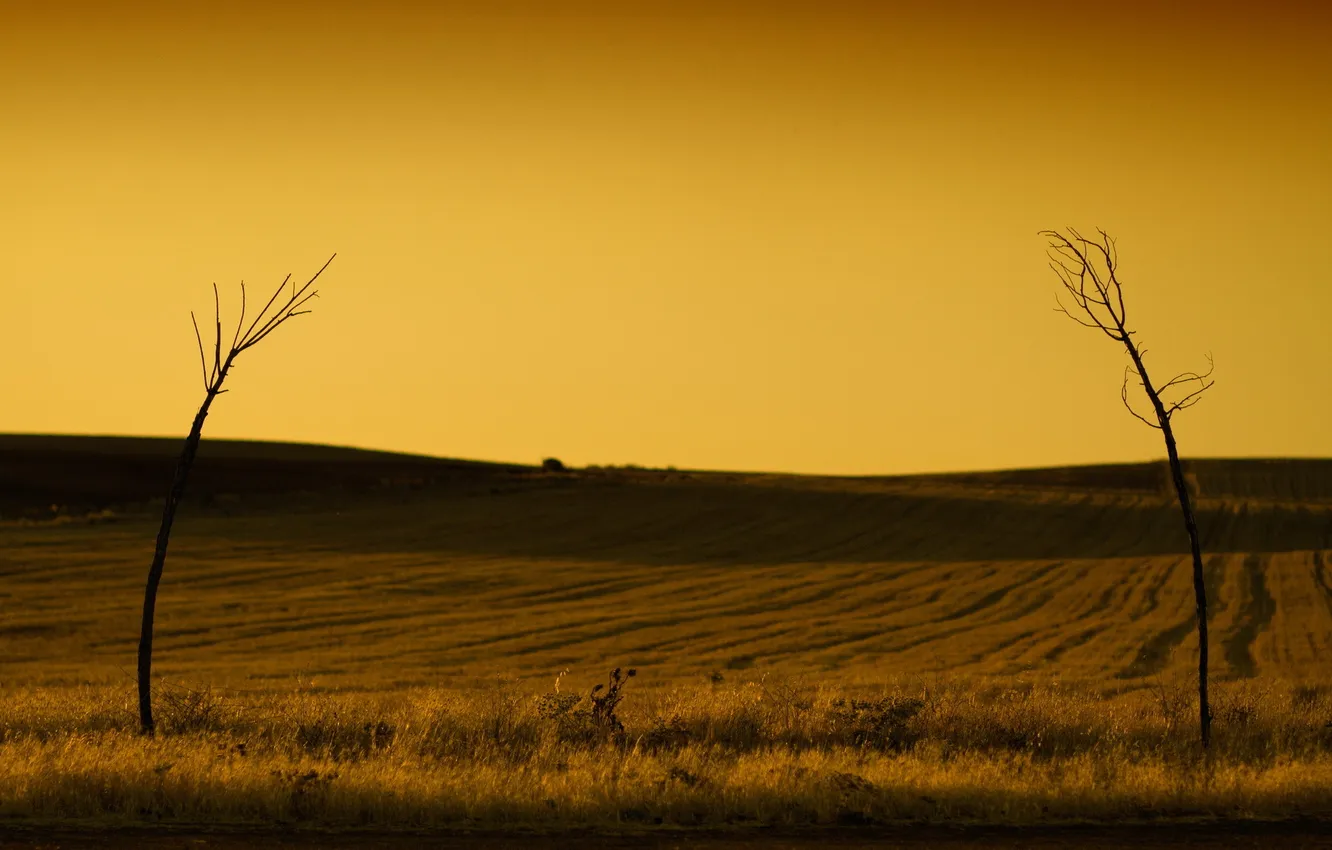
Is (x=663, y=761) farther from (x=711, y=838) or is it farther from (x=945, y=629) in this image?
(x=945, y=629)

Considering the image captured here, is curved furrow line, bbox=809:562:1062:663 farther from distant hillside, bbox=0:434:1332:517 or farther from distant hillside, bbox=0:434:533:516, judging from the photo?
distant hillside, bbox=0:434:533:516

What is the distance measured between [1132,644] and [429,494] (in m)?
43.5

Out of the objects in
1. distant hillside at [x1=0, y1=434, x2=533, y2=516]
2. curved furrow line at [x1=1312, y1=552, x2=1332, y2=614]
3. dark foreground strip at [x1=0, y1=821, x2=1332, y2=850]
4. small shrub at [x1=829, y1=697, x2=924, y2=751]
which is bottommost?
dark foreground strip at [x1=0, y1=821, x2=1332, y2=850]

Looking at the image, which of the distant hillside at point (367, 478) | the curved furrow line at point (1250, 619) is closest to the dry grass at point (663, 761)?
the curved furrow line at point (1250, 619)

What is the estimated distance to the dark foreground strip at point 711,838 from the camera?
10547 mm

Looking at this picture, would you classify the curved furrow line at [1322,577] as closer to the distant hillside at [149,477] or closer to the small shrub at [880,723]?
the small shrub at [880,723]

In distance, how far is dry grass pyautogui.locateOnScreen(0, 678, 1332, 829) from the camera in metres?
11.7

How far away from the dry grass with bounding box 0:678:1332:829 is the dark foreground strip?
0.43m

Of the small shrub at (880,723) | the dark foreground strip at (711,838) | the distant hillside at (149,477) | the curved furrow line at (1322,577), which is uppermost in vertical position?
the distant hillside at (149,477)

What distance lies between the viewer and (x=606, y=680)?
26297 millimetres

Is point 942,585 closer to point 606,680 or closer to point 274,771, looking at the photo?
point 606,680

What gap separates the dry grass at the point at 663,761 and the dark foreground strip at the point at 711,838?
16.9 inches

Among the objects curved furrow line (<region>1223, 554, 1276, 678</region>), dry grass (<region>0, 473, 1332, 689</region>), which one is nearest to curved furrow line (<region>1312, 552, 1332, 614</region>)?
dry grass (<region>0, 473, 1332, 689</region>)

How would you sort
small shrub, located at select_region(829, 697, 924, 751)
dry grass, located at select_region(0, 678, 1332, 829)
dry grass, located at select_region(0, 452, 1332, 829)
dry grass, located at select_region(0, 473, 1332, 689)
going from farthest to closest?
dry grass, located at select_region(0, 473, 1332, 689), small shrub, located at select_region(829, 697, 924, 751), dry grass, located at select_region(0, 452, 1332, 829), dry grass, located at select_region(0, 678, 1332, 829)
